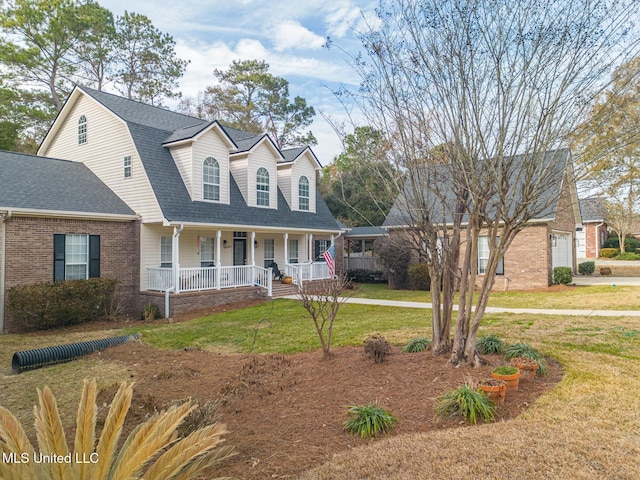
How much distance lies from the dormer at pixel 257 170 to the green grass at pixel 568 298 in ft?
19.0

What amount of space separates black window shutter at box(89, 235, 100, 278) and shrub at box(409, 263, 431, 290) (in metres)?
12.5

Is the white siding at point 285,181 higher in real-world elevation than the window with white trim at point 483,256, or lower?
higher

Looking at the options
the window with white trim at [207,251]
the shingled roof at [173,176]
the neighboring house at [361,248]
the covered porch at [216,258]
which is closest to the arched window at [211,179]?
the shingled roof at [173,176]

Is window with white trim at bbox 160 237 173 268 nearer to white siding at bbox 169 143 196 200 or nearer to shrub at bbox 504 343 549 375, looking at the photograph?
white siding at bbox 169 143 196 200

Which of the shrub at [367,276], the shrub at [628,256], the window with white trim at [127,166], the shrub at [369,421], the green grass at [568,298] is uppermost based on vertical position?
the window with white trim at [127,166]

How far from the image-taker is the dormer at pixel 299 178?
1909 cm

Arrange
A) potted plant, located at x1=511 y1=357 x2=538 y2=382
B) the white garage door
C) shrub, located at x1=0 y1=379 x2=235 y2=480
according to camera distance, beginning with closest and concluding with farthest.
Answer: shrub, located at x1=0 y1=379 x2=235 y2=480, potted plant, located at x1=511 y1=357 x2=538 y2=382, the white garage door

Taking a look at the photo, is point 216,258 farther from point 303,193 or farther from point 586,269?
point 586,269

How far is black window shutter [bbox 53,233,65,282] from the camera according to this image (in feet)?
40.6

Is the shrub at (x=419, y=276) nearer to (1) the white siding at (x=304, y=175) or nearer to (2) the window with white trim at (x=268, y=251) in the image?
(1) the white siding at (x=304, y=175)

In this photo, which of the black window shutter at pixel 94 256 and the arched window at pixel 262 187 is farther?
the arched window at pixel 262 187

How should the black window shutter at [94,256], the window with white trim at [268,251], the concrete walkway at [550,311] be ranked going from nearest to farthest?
the concrete walkway at [550,311] → the black window shutter at [94,256] → the window with white trim at [268,251]

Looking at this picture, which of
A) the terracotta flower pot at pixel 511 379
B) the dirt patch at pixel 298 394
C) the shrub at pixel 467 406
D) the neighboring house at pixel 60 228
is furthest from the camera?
the neighboring house at pixel 60 228

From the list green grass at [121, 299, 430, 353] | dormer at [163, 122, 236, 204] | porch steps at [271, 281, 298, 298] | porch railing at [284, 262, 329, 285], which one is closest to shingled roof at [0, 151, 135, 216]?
dormer at [163, 122, 236, 204]
